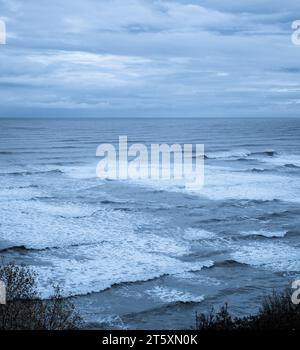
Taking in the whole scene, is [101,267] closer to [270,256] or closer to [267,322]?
[270,256]

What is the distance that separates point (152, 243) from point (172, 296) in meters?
5.28

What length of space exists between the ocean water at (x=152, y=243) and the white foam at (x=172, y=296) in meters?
0.03

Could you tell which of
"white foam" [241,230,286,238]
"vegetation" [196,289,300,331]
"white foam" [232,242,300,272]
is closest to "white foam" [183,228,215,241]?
"white foam" [241,230,286,238]

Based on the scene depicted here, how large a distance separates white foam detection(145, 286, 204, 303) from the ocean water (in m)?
0.03

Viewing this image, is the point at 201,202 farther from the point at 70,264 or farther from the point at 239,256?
the point at 70,264

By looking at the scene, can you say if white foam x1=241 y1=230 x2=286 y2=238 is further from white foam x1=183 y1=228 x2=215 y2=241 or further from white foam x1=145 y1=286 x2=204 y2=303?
white foam x1=145 y1=286 x2=204 y2=303

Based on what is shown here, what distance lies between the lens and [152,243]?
746 inches

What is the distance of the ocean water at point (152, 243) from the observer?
1348cm

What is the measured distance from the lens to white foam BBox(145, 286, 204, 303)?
13430mm
